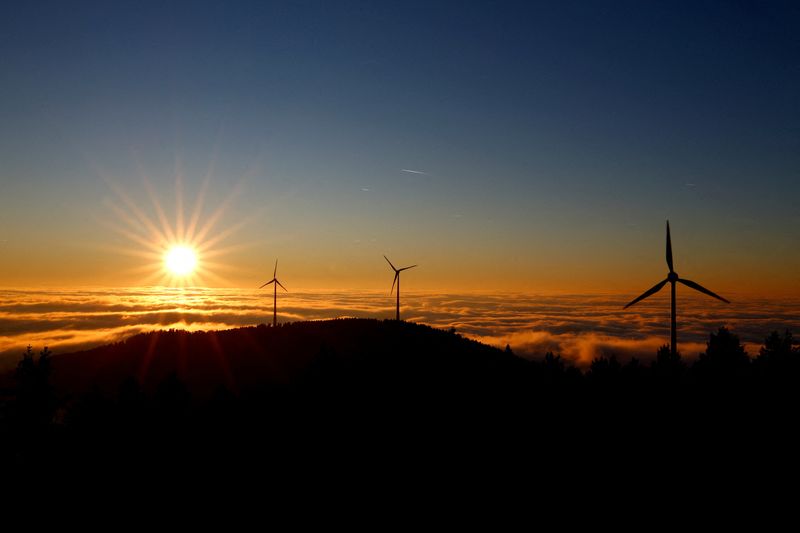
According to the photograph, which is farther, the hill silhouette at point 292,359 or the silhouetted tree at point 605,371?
the silhouetted tree at point 605,371

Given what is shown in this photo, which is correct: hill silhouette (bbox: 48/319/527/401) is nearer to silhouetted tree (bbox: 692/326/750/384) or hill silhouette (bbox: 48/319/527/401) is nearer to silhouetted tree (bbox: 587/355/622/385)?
silhouetted tree (bbox: 587/355/622/385)

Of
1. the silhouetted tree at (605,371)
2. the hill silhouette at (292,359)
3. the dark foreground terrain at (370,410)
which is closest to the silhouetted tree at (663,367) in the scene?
the dark foreground terrain at (370,410)

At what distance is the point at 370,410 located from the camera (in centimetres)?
8150

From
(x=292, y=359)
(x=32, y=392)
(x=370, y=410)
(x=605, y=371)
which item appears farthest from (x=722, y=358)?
(x=32, y=392)

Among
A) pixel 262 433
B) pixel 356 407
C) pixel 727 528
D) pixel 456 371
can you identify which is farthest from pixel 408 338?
pixel 727 528

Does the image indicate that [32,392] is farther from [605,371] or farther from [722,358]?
[722,358]

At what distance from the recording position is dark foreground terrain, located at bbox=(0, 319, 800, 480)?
6769cm

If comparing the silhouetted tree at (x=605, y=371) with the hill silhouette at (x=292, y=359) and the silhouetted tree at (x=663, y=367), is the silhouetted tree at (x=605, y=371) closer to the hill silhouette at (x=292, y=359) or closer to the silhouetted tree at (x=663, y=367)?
the silhouetted tree at (x=663, y=367)

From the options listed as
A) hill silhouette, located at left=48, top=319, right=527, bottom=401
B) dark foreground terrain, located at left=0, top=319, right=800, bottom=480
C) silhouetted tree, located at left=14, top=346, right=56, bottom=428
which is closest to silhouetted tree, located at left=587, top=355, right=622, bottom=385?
dark foreground terrain, located at left=0, top=319, right=800, bottom=480

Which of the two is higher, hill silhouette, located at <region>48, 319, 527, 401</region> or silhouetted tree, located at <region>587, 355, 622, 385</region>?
hill silhouette, located at <region>48, 319, 527, 401</region>

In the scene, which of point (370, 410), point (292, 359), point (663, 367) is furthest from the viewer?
point (663, 367)

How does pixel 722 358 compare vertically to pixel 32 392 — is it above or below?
below

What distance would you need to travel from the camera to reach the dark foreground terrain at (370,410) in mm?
67688

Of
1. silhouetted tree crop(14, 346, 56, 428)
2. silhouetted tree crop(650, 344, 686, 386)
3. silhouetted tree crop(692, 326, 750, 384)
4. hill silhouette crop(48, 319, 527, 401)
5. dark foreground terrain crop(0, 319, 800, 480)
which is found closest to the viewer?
dark foreground terrain crop(0, 319, 800, 480)
